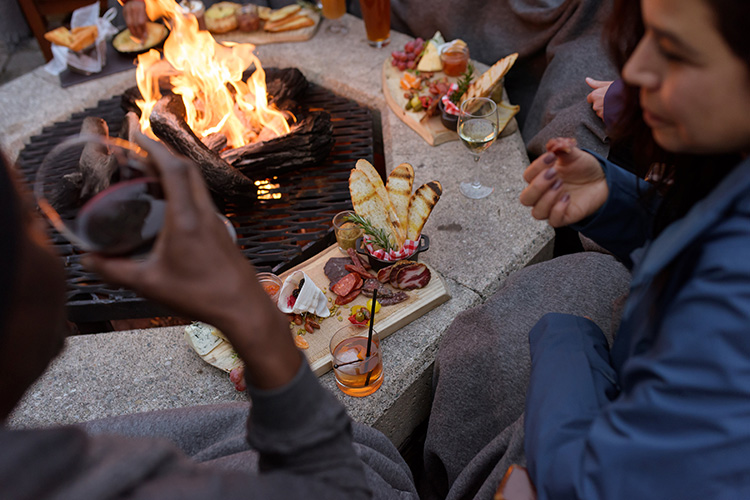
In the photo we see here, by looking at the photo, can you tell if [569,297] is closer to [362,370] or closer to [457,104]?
[362,370]

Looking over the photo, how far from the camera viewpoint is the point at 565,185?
1.38 meters

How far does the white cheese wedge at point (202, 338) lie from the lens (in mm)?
1796

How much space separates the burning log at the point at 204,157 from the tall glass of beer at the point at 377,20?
5.15ft

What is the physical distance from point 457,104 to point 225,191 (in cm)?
125

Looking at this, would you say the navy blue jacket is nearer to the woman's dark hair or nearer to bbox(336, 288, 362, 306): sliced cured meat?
the woman's dark hair

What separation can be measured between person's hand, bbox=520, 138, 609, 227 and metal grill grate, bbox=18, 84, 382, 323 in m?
1.18

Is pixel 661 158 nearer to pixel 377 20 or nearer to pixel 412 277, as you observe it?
pixel 412 277

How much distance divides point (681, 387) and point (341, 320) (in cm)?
119

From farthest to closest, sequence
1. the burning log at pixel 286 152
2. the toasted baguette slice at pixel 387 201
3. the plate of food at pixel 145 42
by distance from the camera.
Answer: the plate of food at pixel 145 42, the burning log at pixel 286 152, the toasted baguette slice at pixel 387 201

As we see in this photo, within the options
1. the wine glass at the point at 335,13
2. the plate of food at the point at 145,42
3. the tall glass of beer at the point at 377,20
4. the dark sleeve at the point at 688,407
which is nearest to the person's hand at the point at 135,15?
the plate of food at the point at 145,42

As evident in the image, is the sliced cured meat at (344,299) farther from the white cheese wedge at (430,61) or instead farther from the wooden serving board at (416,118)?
the white cheese wedge at (430,61)

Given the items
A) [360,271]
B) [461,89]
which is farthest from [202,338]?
[461,89]

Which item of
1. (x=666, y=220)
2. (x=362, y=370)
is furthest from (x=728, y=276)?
(x=362, y=370)

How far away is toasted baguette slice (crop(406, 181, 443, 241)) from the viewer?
6.59ft
